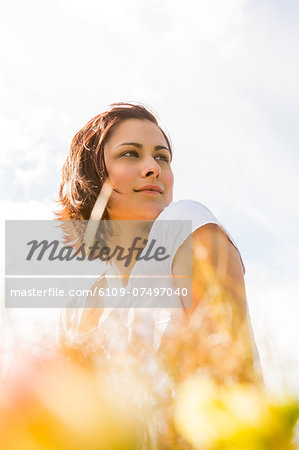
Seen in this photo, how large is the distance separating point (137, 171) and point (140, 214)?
21 cm

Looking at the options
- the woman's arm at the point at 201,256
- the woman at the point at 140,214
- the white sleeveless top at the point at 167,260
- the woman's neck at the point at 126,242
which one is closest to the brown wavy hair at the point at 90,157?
the woman at the point at 140,214

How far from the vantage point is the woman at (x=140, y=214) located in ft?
4.27

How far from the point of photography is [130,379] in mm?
318

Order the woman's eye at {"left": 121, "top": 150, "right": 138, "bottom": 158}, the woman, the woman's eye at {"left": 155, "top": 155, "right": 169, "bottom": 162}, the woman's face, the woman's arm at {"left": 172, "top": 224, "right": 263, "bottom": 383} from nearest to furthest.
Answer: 1. the woman's arm at {"left": 172, "top": 224, "right": 263, "bottom": 383}
2. the woman
3. the woman's face
4. the woman's eye at {"left": 121, "top": 150, "right": 138, "bottom": 158}
5. the woman's eye at {"left": 155, "top": 155, "right": 169, "bottom": 162}

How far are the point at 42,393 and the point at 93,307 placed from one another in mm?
1878

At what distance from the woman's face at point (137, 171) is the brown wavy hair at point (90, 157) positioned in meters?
0.05

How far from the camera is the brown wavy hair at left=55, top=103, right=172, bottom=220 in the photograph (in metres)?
2.24

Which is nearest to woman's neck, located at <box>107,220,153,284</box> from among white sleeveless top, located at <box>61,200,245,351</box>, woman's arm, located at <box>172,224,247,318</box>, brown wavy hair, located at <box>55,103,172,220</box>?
brown wavy hair, located at <box>55,103,172,220</box>

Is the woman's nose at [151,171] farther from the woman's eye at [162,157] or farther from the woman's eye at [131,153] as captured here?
the woman's eye at [162,157]

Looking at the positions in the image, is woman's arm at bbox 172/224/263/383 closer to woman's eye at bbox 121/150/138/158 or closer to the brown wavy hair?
woman's eye at bbox 121/150/138/158

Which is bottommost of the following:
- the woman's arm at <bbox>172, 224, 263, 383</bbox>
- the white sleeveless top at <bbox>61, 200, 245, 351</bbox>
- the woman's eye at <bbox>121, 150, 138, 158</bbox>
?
the white sleeveless top at <bbox>61, 200, 245, 351</bbox>

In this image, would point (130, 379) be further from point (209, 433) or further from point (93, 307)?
point (93, 307)

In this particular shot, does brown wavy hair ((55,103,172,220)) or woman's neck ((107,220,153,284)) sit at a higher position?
brown wavy hair ((55,103,172,220))

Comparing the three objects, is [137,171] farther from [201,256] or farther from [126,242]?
[201,256]
